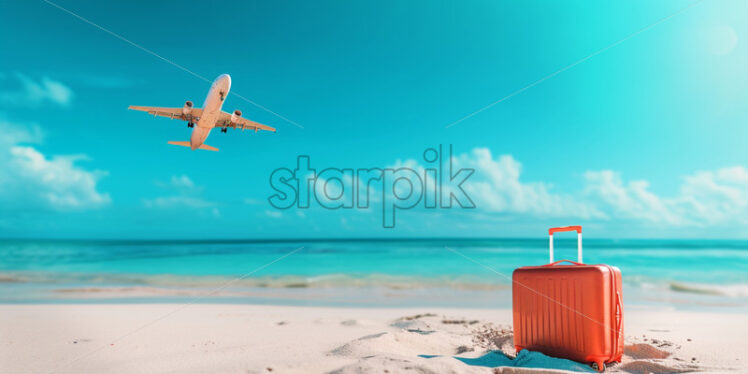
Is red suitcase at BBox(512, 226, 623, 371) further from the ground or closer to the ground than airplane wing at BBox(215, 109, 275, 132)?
closer to the ground

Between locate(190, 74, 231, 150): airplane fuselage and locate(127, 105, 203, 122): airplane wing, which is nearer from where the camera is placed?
locate(190, 74, 231, 150): airplane fuselage

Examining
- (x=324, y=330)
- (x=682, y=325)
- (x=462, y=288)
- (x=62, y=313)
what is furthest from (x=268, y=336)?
(x=462, y=288)

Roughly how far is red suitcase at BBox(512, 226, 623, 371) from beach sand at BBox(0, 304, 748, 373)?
0.55 m

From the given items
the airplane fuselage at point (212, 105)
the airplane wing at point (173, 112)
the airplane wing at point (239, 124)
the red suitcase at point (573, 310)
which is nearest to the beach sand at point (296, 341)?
the red suitcase at point (573, 310)

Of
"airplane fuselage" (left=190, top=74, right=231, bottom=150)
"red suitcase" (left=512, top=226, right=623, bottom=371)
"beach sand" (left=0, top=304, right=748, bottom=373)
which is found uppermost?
"airplane fuselage" (left=190, top=74, right=231, bottom=150)

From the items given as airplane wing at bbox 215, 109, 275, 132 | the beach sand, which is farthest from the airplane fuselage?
the beach sand

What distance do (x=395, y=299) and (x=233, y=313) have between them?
4.67 meters

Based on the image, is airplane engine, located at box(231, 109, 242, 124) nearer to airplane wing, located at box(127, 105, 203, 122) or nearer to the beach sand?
airplane wing, located at box(127, 105, 203, 122)

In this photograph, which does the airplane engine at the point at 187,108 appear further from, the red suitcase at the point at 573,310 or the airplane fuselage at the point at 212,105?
the red suitcase at the point at 573,310

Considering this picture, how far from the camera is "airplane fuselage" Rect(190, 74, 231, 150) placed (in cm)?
1556

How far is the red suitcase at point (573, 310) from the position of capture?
169 inches

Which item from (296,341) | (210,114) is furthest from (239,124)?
(296,341)

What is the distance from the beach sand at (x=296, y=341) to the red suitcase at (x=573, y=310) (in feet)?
1.82

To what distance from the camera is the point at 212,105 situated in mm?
16547
